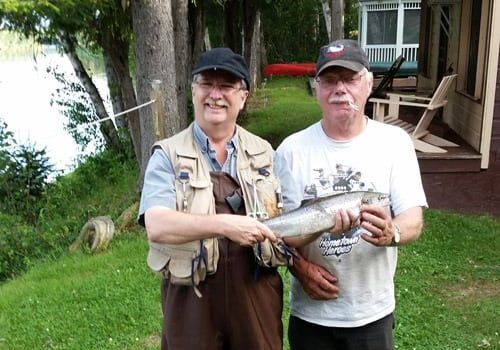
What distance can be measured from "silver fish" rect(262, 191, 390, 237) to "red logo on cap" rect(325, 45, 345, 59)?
0.51m

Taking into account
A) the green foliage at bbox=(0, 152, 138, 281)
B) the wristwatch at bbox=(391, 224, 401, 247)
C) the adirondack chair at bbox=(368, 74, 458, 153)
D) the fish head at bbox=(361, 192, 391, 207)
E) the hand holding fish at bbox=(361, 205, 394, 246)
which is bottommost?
the green foliage at bbox=(0, 152, 138, 281)

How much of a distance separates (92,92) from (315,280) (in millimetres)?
9372

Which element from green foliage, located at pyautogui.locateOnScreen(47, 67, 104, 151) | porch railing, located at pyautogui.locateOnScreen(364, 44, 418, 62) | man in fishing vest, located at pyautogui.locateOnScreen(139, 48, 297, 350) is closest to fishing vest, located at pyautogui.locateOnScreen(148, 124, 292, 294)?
man in fishing vest, located at pyautogui.locateOnScreen(139, 48, 297, 350)

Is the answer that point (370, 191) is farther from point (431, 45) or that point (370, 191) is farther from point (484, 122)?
point (431, 45)

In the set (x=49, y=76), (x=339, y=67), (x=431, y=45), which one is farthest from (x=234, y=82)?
(x=49, y=76)

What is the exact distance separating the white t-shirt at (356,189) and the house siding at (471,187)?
5024 millimetres

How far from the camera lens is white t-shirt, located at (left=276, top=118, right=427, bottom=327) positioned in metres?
2.16

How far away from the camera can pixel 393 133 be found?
7.25ft

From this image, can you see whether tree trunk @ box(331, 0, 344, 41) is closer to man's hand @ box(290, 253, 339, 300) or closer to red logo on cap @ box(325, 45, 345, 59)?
red logo on cap @ box(325, 45, 345, 59)

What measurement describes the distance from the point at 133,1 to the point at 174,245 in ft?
15.7

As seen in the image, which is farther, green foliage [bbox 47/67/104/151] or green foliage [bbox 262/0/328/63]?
green foliage [bbox 262/0/328/63]

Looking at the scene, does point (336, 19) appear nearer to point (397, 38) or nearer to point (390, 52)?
point (390, 52)

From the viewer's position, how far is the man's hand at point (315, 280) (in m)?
2.15

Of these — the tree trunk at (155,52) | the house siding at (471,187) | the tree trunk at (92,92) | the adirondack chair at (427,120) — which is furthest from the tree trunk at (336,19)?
the tree trunk at (155,52)
